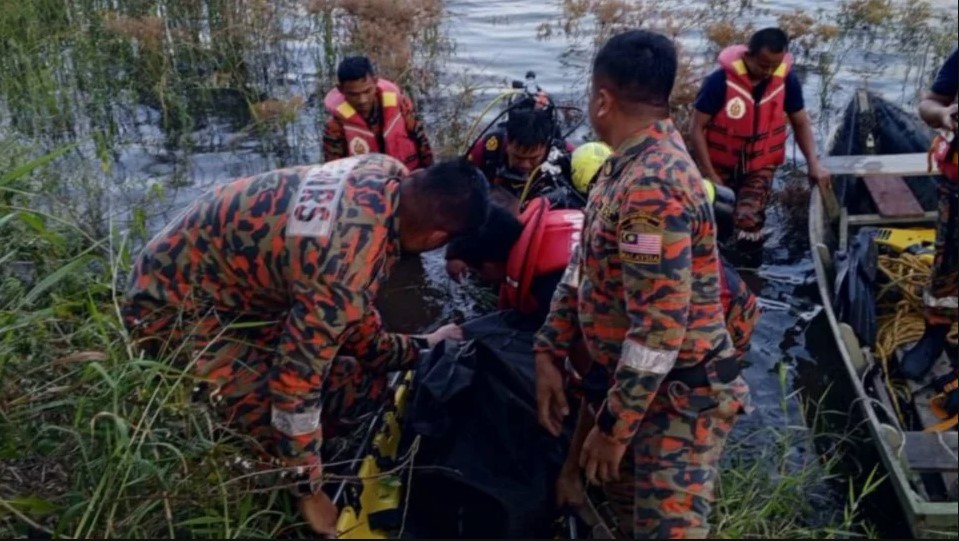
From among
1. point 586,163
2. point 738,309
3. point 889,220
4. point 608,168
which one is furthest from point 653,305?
point 889,220

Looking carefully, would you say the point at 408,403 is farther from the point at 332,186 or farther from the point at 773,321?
the point at 773,321

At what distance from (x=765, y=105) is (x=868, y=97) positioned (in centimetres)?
138

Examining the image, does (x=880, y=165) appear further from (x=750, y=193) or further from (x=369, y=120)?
(x=369, y=120)

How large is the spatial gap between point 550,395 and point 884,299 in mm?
2741

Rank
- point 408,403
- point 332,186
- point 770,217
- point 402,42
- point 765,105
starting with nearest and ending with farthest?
point 332,186 < point 408,403 < point 765,105 < point 770,217 < point 402,42

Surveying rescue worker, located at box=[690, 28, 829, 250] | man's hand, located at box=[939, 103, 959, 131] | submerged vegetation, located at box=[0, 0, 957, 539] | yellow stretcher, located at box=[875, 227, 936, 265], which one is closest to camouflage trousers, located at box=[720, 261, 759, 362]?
submerged vegetation, located at box=[0, 0, 957, 539]

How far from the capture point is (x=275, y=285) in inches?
119

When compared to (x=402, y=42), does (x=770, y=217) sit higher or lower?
lower

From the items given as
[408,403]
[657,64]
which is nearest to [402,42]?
[408,403]

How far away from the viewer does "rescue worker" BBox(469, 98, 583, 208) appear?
4.72 metres

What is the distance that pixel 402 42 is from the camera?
875cm

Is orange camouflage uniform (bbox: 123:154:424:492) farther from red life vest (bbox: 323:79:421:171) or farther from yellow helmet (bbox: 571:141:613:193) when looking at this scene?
red life vest (bbox: 323:79:421:171)

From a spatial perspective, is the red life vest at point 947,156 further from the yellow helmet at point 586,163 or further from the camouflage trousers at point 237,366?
the camouflage trousers at point 237,366

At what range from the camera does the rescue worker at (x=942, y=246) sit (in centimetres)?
399
